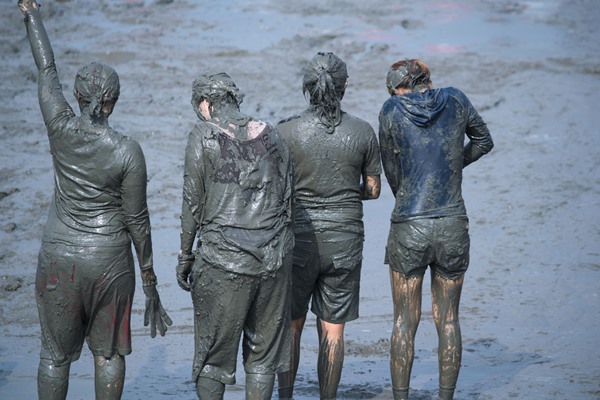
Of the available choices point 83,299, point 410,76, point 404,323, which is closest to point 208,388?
point 83,299

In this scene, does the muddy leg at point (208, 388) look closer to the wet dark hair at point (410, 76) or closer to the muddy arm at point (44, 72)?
the muddy arm at point (44, 72)

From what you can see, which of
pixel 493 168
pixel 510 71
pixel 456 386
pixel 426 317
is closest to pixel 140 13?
pixel 510 71

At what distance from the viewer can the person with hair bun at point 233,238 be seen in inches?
216

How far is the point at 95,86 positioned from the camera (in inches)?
220

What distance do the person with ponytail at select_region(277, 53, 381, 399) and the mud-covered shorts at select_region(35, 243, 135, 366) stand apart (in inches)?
43.1

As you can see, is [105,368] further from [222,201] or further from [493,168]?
[493,168]

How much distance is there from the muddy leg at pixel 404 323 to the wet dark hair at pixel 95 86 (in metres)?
2.05

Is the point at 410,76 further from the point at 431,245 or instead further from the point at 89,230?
the point at 89,230

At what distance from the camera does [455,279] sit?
639cm

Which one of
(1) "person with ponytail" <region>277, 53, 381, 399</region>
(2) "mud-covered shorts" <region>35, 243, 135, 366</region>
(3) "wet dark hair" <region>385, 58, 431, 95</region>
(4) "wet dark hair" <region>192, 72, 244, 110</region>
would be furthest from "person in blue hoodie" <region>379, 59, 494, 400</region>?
(2) "mud-covered shorts" <region>35, 243, 135, 366</region>

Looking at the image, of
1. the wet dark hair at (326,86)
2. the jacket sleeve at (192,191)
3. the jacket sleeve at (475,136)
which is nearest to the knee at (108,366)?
the jacket sleeve at (192,191)

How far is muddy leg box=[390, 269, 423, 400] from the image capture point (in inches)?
252

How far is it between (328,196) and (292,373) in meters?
1.11

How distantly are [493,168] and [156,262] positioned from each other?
4.00m
